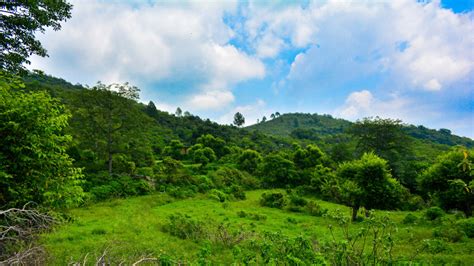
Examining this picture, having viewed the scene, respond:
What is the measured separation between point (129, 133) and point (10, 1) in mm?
20822

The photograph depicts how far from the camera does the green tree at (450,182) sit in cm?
2086

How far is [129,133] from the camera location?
3047cm

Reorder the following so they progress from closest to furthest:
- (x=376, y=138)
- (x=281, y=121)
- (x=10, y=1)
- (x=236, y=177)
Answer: (x=10, y=1)
(x=236, y=177)
(x=376, y=138)
(x=281, y=121)

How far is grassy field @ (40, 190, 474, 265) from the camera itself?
34.4 feet

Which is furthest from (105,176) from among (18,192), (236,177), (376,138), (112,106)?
(376,138)

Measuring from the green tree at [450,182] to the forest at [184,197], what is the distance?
3.9 inches

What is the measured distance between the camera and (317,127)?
157 metres

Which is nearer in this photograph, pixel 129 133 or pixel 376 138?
pixel 129 133

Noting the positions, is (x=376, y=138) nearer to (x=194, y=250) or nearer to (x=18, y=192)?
(x=194, y=250)

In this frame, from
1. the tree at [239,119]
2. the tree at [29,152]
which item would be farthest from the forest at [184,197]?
the tree at [239,119]

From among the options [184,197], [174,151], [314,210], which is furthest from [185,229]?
[174,151]

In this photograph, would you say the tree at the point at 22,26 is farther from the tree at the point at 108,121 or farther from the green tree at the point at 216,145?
the green tree at the point at 216,145

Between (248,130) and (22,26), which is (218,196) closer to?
(22,26)

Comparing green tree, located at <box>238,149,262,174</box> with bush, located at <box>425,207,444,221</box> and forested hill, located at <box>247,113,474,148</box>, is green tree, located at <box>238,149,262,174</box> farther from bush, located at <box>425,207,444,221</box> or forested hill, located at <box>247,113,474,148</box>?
forested hill, located at <box>247,113,474,148</box>
